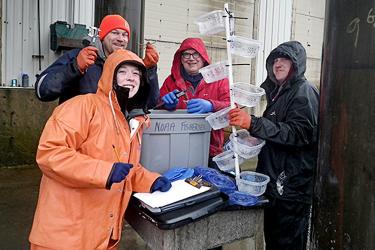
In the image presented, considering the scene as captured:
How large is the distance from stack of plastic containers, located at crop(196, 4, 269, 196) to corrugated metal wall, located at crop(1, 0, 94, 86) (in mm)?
4815

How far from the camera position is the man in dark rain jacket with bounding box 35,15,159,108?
7.73ft

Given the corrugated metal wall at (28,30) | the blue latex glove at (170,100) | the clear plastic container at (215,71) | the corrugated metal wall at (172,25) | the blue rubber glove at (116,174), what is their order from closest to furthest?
the blue rubber glove at (116,174) < the clear plastic container at (215,71) < the blue latex glove at (170,100) < the corrugated metal wall at (28,30) < the corrugated metal wall at (172,25)

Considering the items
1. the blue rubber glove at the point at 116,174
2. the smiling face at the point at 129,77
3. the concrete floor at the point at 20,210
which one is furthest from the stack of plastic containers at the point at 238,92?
the concrete floor at the point at 20,210

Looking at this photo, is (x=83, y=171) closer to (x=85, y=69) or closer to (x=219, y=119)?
(x=85, y=69)

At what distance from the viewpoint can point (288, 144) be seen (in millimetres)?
2281

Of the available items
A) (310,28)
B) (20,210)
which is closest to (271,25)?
(310,28)

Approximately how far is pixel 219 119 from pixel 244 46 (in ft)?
1.57

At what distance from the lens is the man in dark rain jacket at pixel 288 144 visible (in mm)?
2285

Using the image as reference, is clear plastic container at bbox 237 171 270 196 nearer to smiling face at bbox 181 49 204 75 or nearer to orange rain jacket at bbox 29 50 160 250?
orange rain jacket at bbox 29 50 160 250

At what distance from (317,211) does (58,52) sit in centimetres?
586

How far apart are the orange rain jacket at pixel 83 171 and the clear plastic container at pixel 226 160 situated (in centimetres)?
75

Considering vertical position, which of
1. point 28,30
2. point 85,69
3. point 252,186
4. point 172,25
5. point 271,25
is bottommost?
point 252,186

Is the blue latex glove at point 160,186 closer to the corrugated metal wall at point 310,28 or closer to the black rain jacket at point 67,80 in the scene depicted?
the black rain jacket at point 67,80

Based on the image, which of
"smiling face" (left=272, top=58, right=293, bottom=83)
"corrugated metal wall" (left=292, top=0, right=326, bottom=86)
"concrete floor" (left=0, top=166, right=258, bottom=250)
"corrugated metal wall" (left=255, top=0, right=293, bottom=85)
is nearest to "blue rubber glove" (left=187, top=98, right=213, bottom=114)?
"smiling face" (left=272, top=58, right=293, bottom=83)
